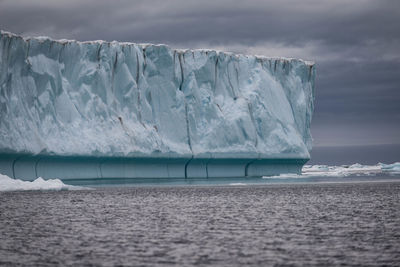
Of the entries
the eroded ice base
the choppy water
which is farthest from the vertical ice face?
the choppy water

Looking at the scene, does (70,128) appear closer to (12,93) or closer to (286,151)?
(12,93)

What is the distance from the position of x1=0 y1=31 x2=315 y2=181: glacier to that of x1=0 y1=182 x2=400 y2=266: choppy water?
3161 millimetres

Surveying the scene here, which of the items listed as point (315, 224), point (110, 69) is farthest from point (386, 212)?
point (110, 69)

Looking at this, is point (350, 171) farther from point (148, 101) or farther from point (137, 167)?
point (137, 167)

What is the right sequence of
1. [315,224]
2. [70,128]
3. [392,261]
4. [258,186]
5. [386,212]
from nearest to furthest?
[392,261] → [315,224] → [386,212] → [70,128] → [258,186]

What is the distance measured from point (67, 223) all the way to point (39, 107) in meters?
11.4

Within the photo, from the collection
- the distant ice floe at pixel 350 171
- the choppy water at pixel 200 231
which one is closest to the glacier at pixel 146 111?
the choppy water at pixel 200 231

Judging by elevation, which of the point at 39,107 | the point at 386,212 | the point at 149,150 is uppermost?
the point at 39,107

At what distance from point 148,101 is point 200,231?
55.5ft

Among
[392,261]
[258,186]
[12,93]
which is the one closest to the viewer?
[392,261]

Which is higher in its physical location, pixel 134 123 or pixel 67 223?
pixel 134 123

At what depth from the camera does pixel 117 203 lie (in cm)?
2180

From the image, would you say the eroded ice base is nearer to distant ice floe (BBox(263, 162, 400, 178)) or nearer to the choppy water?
the choppy water

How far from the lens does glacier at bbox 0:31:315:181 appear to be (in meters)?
25.6
